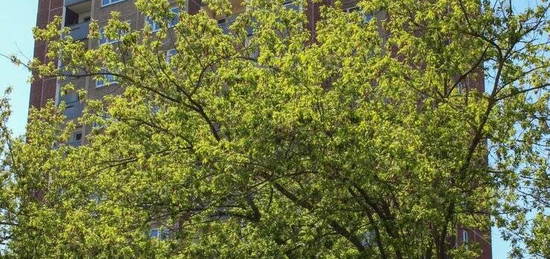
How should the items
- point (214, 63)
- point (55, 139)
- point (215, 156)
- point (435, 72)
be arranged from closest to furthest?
1. point (215, 156)
2. point (435, 72)
3. point (214, 63)
4. point (55, 139)

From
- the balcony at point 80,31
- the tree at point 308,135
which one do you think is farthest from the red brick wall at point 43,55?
the tree at point 308,135

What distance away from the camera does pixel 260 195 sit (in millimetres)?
17109

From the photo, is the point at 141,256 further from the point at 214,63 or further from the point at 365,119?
the point at 365,119

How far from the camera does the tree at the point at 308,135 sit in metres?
14.3

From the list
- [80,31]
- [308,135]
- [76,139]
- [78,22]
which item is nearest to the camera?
[308,135]

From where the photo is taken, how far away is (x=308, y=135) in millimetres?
14016

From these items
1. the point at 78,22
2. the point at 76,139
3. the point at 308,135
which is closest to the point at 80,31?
the point at 78,22

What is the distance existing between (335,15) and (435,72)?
309 cm

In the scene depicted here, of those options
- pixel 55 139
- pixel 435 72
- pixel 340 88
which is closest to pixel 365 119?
pixel 340 88

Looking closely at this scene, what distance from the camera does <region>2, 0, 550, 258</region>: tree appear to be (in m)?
14.3

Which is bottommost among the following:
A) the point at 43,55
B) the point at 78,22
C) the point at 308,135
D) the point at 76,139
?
the point at 308,135

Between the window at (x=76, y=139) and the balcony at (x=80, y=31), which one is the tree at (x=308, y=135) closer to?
the window at (x=76, y=139)

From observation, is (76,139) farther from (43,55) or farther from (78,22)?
(78,22)

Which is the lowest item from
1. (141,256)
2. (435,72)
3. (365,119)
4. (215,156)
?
(141,256)
